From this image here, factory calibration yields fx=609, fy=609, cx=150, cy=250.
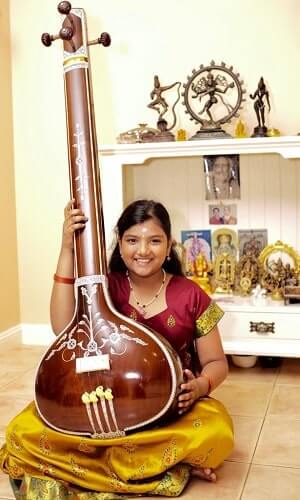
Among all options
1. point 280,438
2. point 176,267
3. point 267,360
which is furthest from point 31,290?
point 280,438

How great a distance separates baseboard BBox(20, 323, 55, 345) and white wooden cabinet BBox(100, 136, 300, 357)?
68cm

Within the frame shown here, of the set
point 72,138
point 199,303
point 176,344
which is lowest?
point 176,344

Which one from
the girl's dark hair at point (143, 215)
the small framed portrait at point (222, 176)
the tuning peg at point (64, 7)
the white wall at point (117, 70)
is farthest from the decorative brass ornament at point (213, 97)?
the tuning peg at point (64, 7)

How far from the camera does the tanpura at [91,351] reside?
1348 millimetres

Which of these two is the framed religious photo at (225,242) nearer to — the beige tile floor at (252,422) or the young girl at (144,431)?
the beige tile floor at (252,422)

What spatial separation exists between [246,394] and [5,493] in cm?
101

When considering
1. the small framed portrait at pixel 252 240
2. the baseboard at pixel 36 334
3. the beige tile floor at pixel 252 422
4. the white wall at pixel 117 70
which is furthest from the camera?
the baseboard at pixel 36 334

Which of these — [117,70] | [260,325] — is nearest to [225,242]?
Result: [260,325]

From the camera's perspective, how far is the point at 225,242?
2742 millimetres

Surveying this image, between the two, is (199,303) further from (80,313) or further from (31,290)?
(31,290)

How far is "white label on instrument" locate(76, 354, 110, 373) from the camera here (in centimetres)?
136

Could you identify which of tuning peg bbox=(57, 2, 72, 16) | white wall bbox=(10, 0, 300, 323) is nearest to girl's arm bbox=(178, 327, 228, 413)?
tuning peg bbox=(57, 2, 72, 16)

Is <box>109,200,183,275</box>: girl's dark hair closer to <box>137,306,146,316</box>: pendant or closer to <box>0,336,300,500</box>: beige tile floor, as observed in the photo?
<box>137,306,146,316</box>: pendant

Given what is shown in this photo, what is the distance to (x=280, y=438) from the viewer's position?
176 centimetres
